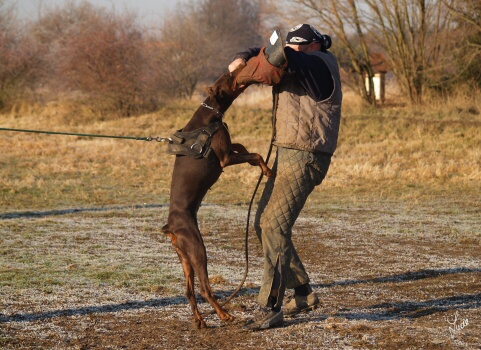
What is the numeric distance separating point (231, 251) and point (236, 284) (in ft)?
6.00

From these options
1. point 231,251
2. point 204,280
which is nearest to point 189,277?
point 204,280

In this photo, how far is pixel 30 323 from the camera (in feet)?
17.6

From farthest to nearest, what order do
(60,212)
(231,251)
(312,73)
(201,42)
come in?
(201,42) → (60,212) → (231,251) → (312,73)

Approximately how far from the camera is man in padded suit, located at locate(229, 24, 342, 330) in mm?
4977

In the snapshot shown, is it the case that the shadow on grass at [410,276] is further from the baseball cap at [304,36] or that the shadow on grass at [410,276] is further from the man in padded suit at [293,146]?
the baseball cap at [304,36]

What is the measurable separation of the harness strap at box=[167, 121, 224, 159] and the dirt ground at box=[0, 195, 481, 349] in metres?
1.16

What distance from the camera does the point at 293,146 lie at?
5.04 m

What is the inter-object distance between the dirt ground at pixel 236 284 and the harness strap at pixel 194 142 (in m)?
1.16

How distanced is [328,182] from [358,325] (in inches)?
403

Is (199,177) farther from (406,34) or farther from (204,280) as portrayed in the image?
(406,34)

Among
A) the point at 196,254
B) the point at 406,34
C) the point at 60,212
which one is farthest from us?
the point at 406,34

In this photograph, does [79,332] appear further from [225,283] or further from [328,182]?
[328,182]

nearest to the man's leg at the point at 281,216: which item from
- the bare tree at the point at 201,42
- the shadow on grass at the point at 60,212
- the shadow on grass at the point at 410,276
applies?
the shadow on grass at the point at 410,276

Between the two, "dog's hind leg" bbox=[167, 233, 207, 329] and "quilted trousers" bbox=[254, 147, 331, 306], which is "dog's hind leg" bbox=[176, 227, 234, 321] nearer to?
"dog's hind leg" bbox=[167, 233, 207, 329]
